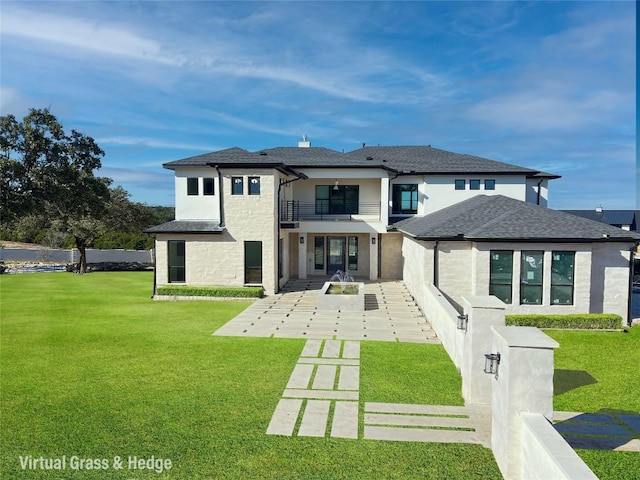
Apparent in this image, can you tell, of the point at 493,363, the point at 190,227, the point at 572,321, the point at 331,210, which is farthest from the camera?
A: the point at 331,210

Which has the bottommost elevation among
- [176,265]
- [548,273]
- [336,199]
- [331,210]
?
[176,265]

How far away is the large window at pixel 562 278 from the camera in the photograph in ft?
49.2

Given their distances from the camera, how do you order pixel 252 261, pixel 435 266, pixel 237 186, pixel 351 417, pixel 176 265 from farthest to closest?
pixel 176 265, pixel 252 261, pixel 237 186, pixel 435 266, pixel 351 417

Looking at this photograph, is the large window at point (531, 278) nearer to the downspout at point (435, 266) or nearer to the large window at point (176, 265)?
the downspout at point (435, 266)

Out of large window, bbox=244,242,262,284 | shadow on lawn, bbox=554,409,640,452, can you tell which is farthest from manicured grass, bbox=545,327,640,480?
large window, bbox=244,242,262,284

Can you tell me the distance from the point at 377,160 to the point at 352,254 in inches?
233

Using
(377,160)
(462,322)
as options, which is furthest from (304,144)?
(462,322)

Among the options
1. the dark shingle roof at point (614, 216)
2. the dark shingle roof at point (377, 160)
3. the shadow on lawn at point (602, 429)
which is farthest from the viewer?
the dark shingle roof at point (614, 216)

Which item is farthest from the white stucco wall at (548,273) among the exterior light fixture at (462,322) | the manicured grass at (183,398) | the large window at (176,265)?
the large window at (176,265)

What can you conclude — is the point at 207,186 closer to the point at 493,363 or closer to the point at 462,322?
the point at 462,322

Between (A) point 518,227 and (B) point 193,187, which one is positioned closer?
(A) point 518,227

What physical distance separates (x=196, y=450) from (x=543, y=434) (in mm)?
4826

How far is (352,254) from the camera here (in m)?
26.0

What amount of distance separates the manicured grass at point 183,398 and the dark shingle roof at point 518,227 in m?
5.11
